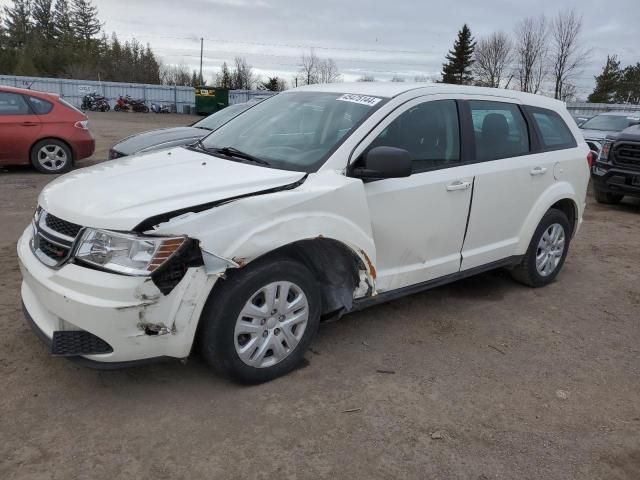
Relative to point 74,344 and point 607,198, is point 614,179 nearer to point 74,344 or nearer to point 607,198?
point 607,198

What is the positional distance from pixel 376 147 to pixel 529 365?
70.1 inches

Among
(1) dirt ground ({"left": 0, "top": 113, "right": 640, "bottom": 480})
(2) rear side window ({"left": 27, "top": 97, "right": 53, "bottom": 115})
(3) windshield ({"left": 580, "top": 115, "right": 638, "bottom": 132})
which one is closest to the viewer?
(1) dirt ground ({"left": 0, "top": 113, "right": 640, "bottom": 480})

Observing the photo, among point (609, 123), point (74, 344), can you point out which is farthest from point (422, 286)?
point (609, 123)

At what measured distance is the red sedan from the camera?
373 inches

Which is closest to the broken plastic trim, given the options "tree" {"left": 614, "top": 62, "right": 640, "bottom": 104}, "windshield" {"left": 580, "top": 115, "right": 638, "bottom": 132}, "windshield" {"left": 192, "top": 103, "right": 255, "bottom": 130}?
"windshield" {"left": 192, "top": 103, "right": 255, "bottom": 130}

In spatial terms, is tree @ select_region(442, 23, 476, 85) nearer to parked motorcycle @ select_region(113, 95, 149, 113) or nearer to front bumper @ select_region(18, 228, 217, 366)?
parked motorcycle @ select_region(113, 95, 149, 113)

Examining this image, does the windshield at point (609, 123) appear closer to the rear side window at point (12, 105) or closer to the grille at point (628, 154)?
the grille at point (628, 154)

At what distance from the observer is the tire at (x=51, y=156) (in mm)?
9844

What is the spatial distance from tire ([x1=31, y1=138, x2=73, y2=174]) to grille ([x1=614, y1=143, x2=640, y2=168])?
380 inches

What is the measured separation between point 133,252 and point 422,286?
7.10 ft

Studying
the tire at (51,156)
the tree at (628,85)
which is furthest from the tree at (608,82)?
the tire at (51,156)

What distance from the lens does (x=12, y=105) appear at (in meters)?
9.49

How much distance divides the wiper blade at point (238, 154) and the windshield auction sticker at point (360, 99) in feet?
2.67

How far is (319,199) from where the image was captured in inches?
124
